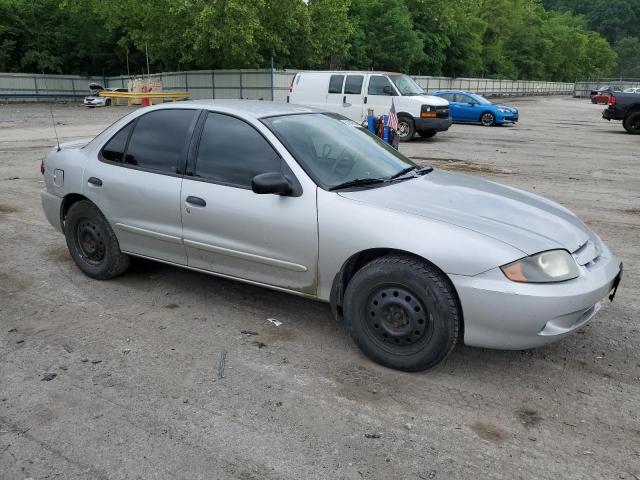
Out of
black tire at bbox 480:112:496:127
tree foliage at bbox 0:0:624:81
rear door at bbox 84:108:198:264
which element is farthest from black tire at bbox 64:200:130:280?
tree foliage at bbox 0:0:624:81

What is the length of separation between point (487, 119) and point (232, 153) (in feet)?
68.3

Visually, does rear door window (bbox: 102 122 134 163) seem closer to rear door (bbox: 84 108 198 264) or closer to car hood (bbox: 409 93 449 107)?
rear door (bbox: 84 108 198 264)

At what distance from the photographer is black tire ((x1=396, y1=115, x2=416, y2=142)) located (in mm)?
16484

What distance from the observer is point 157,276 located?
201 inches

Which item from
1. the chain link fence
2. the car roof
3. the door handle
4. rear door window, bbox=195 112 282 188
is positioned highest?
the car roof

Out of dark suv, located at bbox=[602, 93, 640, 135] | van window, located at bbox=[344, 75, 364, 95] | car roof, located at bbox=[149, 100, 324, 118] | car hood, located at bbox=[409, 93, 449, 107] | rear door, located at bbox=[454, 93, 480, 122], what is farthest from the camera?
rear door, located at bbox=[454, 93, 480, 122]

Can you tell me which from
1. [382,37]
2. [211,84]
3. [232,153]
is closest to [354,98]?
[232,153]

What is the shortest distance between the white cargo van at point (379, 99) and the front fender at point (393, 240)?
520 inches

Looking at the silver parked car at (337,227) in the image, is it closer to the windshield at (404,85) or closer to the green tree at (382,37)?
the windshield at (404,85)

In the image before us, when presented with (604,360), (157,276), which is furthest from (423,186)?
(157,276)

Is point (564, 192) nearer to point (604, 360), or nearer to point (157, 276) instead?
point (604, 360)

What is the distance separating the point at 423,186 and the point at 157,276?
102 inches

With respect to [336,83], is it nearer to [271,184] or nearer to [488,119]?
[488,119]

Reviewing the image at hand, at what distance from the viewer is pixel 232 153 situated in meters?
4.10
